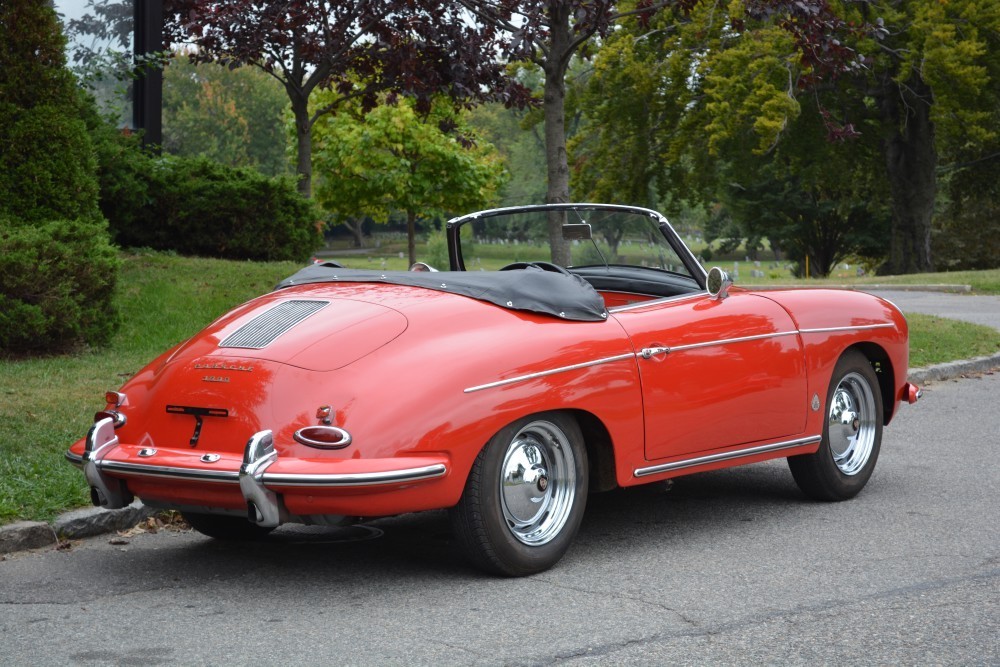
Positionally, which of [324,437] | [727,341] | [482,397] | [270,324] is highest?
[270,324]

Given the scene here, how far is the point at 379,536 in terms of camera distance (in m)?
5.73

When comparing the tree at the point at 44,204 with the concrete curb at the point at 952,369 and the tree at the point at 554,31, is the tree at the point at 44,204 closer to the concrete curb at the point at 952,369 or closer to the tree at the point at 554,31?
the tree at the point at 554,31

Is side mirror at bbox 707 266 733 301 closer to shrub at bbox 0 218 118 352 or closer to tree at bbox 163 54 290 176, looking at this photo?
shrub at bbox 0 218 118 352

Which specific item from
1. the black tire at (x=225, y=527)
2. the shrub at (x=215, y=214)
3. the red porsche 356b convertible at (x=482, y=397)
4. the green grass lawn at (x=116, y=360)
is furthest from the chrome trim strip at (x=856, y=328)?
the shrub at (x=215, y=214)

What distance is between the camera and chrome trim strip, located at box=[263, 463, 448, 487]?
440cm

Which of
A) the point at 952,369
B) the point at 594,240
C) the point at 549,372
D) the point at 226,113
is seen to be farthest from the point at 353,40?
the point at 226,113

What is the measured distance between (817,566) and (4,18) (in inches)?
316

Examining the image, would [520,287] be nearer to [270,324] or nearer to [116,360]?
[270,324]

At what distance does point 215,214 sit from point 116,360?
5624 mm

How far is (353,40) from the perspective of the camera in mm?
17719

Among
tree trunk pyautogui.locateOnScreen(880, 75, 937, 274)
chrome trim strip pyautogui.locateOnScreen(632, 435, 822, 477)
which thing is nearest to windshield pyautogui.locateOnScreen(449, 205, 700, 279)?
chrome trim strip pyautogui.locateOnScreen(632, 435, 822, 477)

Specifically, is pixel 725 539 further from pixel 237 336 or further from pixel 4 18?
pixel 4 18

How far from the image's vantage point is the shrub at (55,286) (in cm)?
962

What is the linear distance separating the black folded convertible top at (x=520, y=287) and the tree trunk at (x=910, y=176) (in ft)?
94.6
